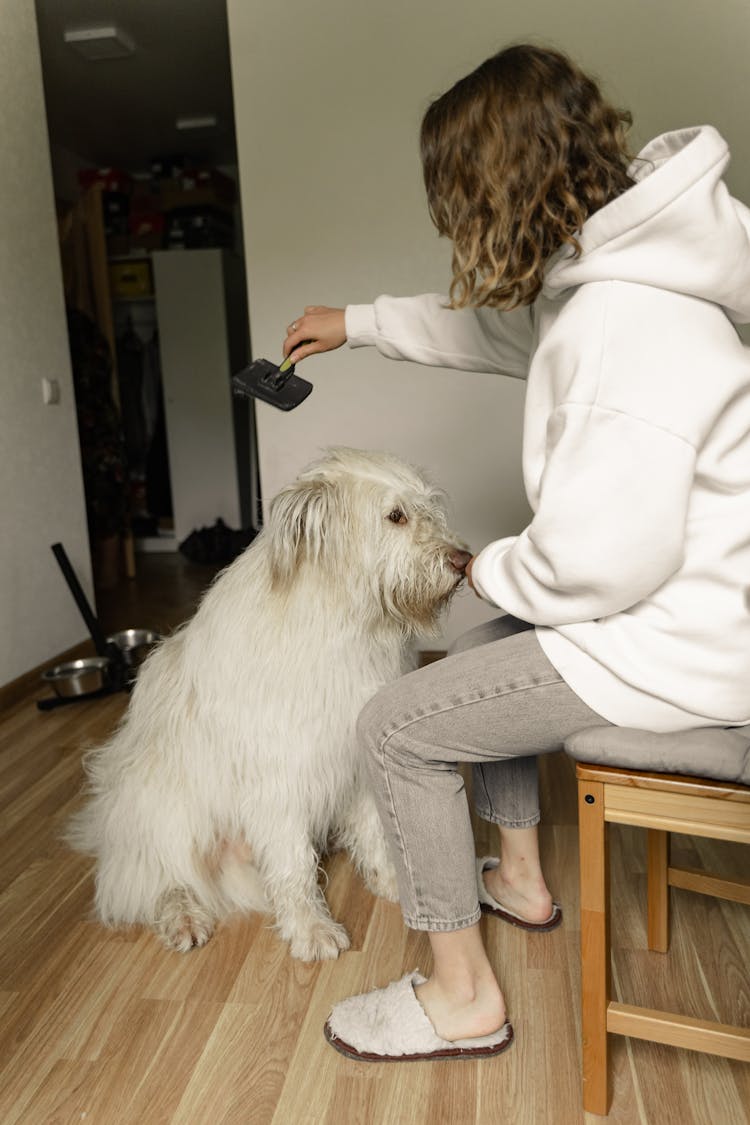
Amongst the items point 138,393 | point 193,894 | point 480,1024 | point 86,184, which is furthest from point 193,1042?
point 86,184

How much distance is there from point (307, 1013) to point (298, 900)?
0.23m

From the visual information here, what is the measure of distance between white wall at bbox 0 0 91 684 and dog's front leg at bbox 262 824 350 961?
1881mm

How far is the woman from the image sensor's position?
1.06m

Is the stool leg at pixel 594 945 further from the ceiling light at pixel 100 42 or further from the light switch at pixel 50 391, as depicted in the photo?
the ceiling light at pixel 100 42

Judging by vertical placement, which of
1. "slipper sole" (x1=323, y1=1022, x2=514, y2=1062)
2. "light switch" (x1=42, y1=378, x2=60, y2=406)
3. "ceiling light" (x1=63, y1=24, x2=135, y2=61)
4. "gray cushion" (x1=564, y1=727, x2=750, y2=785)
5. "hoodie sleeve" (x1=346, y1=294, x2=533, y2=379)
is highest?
"ceiling light" (x1=63, y1=24, x2=135, y2=61)

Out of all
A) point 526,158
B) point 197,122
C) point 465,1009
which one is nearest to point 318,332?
point 526,158

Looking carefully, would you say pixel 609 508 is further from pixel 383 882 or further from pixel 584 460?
pixel 383 882

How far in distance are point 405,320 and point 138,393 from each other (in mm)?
5200

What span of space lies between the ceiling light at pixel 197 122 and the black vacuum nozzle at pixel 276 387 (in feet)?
15.4

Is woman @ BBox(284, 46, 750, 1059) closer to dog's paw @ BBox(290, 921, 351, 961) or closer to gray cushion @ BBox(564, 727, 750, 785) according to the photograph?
gray cushion @ BBox(564, 727, 750, 785)

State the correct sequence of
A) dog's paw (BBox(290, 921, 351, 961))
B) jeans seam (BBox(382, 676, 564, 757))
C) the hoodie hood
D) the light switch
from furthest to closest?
the light switch
dog's paw (BBox(290, 921, 351, 961))
jeans seam (BBox(382, 676, 564, 757))
the hoodie hood

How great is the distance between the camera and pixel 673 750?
1.14m

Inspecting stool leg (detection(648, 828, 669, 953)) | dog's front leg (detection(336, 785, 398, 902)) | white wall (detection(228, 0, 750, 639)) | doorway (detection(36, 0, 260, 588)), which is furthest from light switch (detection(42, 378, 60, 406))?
stool leg (detection(648, 828, 669, 953))

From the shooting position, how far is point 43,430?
3.50 metres
